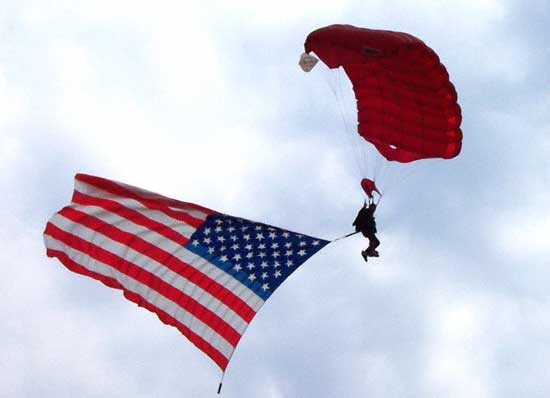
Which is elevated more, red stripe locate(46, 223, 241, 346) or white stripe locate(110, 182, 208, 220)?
white stripe locate(110, 182, 208, 220)

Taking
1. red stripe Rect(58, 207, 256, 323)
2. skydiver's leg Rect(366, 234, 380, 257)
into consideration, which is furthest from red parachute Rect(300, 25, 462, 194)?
red stripe Rect(58, 207, 256, 323)

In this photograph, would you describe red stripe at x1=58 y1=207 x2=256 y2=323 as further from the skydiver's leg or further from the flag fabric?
the skydiver's leg

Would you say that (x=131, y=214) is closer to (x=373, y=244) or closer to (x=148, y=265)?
(x=148, y=265)

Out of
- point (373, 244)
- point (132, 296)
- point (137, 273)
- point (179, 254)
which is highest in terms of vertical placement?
point (373, 244)

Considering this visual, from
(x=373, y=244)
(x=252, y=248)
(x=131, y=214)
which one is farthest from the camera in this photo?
(x=373, y=244)

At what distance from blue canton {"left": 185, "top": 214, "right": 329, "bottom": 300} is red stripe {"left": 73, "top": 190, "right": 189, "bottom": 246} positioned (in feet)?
1.10

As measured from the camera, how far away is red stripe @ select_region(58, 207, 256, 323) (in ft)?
92.8

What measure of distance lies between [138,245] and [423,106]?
5929 millimetres

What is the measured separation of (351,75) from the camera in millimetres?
29016

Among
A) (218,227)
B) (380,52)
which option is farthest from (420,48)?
(218,227)

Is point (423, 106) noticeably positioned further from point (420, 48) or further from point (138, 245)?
point (138, 245)

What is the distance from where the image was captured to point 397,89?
28531mm

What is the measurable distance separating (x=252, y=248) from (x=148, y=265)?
2009 millimetres

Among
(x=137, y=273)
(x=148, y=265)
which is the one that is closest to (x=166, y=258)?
(x=148, y=265)
